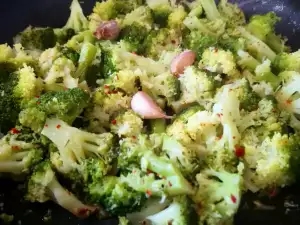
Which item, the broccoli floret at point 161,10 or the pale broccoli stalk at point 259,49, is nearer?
the pale broccoli stalk at point 259,49

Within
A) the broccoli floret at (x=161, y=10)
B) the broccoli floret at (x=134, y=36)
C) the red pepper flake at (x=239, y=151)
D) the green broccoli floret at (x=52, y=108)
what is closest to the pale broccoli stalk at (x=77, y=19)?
the broccoli floret at (x=134, y=36)

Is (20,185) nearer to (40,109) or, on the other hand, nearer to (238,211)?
(40,109)

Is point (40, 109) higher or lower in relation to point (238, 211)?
higher

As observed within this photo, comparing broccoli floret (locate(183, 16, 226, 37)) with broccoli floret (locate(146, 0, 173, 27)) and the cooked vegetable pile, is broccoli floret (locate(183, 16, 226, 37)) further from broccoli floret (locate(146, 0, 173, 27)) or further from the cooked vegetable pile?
broccoli floret (locate(146, 0, 173, 27))

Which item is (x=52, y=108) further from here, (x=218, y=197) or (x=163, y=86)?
(x=218, y=197)

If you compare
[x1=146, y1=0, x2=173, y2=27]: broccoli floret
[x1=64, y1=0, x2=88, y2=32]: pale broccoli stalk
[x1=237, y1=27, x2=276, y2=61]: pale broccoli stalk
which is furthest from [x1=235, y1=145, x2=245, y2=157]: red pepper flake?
[x1=64, y1=0, x2=88, y2=32]: pale broccoli stalk

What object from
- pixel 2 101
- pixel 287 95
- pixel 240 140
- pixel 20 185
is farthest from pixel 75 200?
pixel 287 95

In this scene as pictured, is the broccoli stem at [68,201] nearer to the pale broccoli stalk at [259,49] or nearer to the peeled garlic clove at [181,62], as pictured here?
the peeled garlic clove at [181,62]
